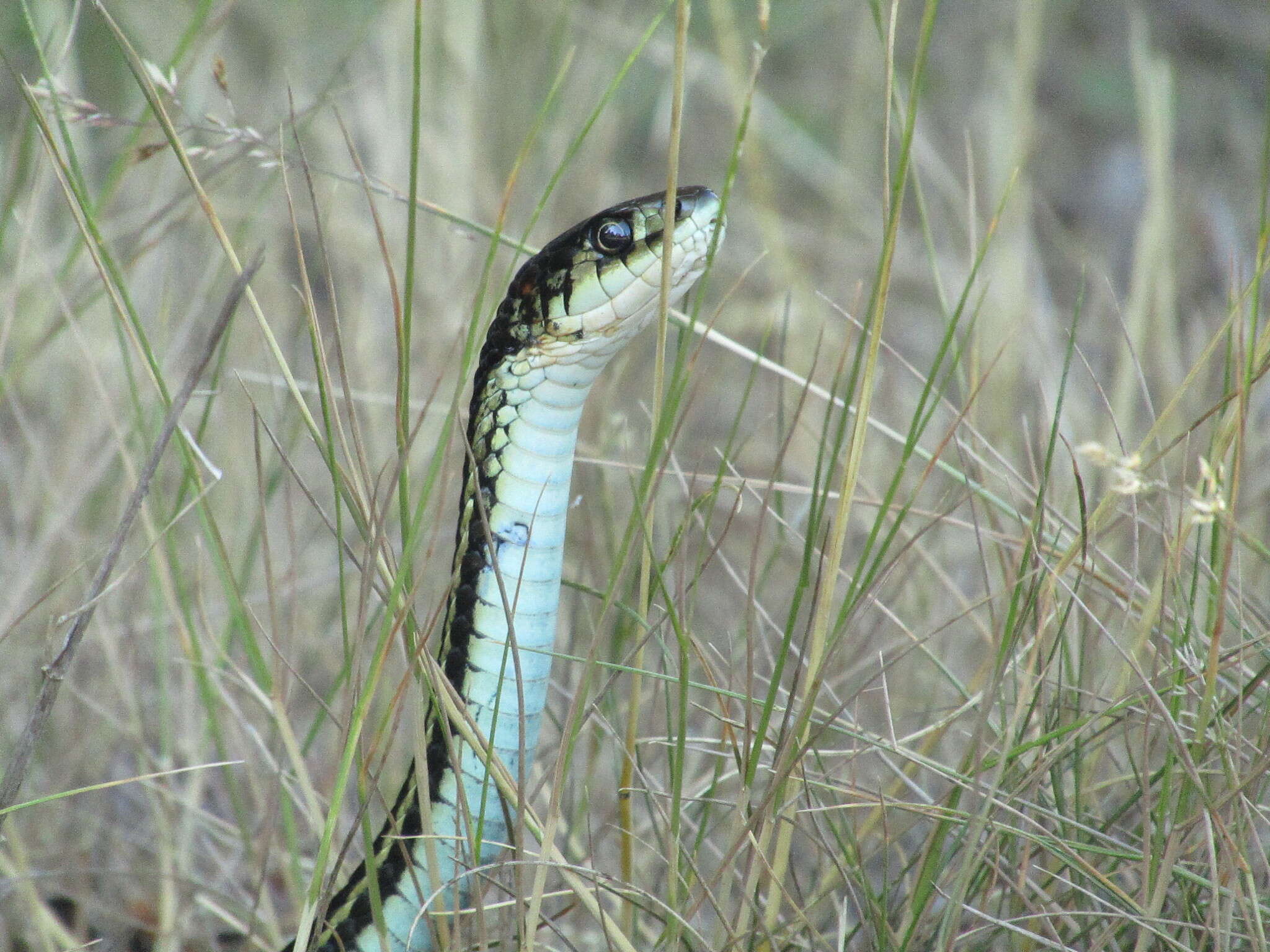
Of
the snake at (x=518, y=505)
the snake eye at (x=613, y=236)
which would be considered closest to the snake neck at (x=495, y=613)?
the snake at (x=518, y=505)

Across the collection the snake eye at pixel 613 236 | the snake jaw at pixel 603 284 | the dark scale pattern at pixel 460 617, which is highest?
the snake eye at pixel 613 236

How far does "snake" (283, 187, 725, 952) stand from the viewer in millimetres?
1343

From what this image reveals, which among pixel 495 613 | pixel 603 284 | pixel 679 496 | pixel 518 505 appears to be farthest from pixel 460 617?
pixel 679 496

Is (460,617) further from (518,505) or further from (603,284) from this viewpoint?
(603,284)

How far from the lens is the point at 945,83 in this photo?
5160 mm

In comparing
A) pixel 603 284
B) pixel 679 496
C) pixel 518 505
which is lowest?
pixel 679 496

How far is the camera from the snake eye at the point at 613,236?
142 centimetres

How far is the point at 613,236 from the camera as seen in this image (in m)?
1.42

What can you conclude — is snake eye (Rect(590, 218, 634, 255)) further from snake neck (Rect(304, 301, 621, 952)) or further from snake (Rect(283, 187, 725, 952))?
snake neck (Rect(304, 301, 621, 952))

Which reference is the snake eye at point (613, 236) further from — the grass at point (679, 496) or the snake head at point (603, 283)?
the grass at point (679, 496)

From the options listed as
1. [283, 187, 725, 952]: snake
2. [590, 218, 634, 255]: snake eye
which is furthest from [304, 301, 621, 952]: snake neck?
[590, 218, 634, 255]: snake eye

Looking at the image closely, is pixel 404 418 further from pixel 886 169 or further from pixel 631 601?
pixel 631 601

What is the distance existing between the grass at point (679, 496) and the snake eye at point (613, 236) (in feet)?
0.43

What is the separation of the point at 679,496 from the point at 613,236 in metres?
1.11
